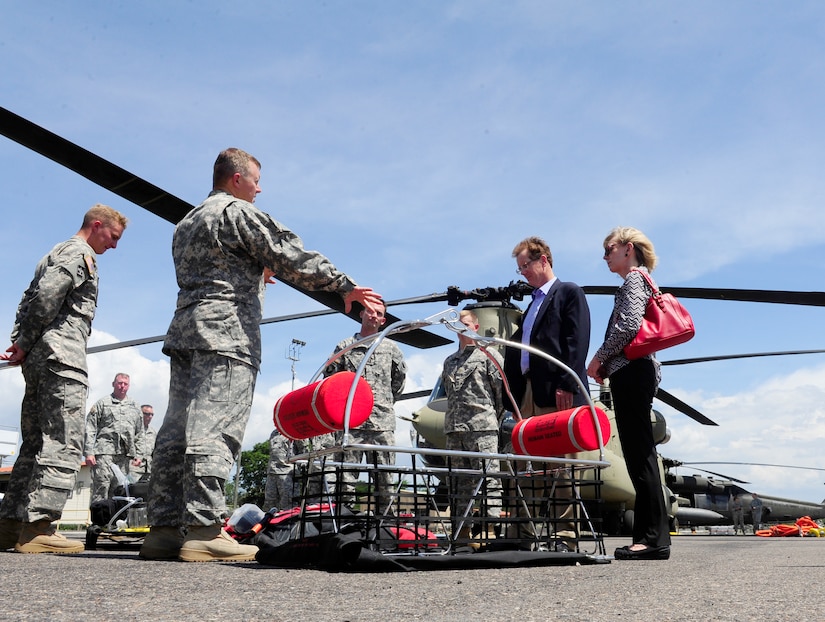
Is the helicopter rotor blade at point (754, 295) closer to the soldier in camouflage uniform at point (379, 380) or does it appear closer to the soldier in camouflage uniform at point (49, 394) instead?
the soldier in camouflage uniform at point (379, 380)

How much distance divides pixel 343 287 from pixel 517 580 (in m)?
1.65

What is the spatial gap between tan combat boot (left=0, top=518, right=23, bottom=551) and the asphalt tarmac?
1.23 meters

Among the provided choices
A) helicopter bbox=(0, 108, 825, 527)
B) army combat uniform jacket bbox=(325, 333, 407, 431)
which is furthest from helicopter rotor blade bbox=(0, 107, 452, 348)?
army combat uniform jacket bbox=(325, 333, 407, 431)

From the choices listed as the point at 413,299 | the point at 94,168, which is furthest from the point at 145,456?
the point at 94,168

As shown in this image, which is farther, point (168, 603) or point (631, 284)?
point (631, 284)

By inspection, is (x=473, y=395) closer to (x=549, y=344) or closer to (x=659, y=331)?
(x=549, y=344)

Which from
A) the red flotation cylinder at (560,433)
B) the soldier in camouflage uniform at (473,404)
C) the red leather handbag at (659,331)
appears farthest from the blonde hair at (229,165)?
the soldier in camouflage uniform at (473,404)

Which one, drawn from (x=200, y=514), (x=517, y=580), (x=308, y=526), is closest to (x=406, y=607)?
(x=517, y=580)

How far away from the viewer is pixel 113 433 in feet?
34.7

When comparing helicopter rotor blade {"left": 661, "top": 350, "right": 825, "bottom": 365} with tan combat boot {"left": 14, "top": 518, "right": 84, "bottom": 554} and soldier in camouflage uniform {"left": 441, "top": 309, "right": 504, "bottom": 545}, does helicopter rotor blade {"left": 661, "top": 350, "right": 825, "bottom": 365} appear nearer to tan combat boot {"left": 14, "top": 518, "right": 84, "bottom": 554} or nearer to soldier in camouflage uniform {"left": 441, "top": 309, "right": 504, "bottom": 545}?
soldier in camouflage uniform {"left": 441, "top": 309, "right": 504, "bottom": 545}

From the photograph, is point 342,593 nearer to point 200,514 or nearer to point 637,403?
point 200,514

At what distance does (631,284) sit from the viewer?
14.8 feet

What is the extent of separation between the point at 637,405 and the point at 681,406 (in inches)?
312

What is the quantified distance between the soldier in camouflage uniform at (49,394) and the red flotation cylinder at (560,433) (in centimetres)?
255
